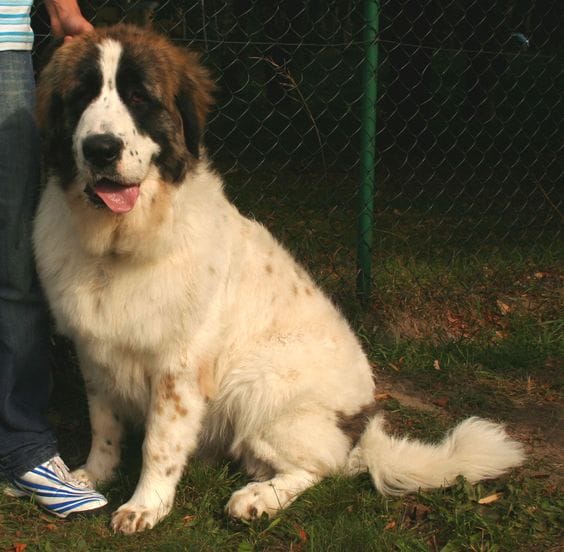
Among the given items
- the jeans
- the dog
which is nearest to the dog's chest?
the dog

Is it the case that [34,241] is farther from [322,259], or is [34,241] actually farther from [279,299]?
[322,259]

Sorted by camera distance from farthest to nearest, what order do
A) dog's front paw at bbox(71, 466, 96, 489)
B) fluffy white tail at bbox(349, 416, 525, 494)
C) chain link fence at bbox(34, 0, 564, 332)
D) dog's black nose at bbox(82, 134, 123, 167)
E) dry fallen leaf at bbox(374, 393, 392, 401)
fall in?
chain link fence at bbox(34, 0, 564, 332), dry fallen leaf at bbox(374, 393, 392, 401), dog's front paw at bbox(71, 466, 96, 489), fluffy white tail at bbox(349, 416, 525, 494), dog's black nose at bbox(82, 134, 123, 167)

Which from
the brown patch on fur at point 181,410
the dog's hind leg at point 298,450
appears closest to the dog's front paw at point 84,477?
the brown patch on fur at point 181,410

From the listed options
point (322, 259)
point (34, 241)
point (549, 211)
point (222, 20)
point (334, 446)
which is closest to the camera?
point (34, 241)

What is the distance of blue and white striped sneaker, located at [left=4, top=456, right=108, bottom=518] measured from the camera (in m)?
3.15

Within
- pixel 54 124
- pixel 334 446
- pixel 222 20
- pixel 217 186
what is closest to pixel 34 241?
pixel 54 124

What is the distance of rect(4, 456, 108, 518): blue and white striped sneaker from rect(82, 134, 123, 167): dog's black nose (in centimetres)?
129

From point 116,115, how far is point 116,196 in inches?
11.1

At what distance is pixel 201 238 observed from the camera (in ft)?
10.3

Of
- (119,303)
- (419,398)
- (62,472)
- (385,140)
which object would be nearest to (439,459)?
(419,398)

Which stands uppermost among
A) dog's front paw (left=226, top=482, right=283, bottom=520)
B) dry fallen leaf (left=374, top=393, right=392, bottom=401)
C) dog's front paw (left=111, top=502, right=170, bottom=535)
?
dry fallen leaf (left=374, top=393, right=392, bottom=401)

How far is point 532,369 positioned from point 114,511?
103 inches

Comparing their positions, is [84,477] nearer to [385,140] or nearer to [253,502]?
[253,502]

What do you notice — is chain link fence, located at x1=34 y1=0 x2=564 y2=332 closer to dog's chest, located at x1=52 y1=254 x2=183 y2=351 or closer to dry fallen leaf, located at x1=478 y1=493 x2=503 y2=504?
dog's chest, located at x1=52 y1=254 x2=183 y2=351
